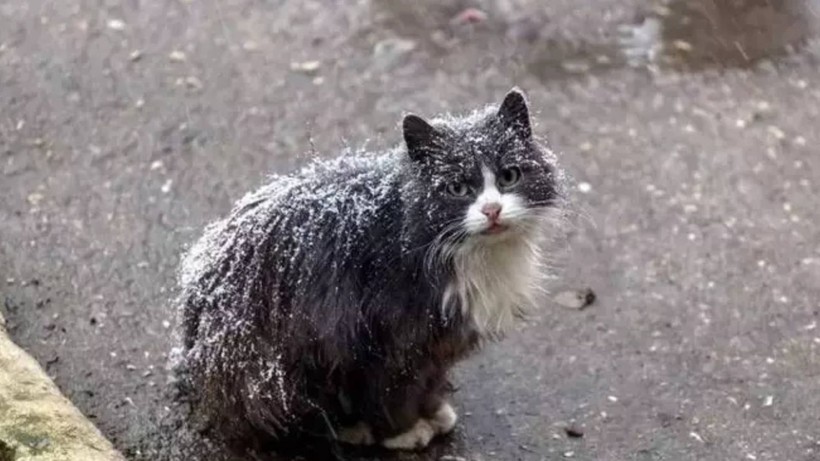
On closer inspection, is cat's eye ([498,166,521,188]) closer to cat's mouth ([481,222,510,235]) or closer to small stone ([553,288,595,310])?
cat's mouth ([481,222,510,235])

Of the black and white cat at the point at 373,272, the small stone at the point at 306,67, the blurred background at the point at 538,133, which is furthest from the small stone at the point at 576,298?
the small stone at the point at 306,67

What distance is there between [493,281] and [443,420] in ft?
1.84

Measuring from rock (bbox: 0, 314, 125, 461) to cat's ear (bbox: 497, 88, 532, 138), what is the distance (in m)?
1.09

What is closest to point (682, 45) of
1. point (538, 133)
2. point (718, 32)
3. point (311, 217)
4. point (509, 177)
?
point (718, 32)

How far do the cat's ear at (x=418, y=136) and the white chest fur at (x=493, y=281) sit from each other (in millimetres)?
217

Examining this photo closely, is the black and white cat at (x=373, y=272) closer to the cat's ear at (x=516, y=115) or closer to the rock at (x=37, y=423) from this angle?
the cat's ear at (x=516, y=115)

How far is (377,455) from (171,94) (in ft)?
5.94

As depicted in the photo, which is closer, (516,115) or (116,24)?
(516,115)

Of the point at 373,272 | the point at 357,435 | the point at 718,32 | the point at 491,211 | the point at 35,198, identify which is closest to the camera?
the point at 491,211

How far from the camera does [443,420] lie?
10.2ft

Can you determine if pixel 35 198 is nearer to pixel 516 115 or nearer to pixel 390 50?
pixel 390 50

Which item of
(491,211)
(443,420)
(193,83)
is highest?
(491,211)

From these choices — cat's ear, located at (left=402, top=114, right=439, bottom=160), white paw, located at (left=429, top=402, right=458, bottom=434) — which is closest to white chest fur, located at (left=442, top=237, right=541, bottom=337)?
cat's ear, located at (left=402, top=114, right=439, bottom=160)

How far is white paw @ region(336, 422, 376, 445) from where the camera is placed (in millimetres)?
3010
